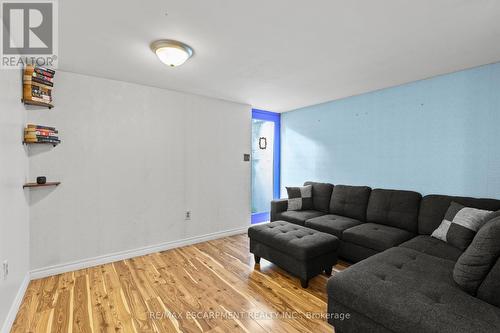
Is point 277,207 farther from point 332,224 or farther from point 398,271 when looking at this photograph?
point 398,271

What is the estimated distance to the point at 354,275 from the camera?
1638 millimetres

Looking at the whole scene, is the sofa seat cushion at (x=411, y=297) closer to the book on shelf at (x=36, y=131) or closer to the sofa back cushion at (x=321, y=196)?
the sofa back cushion at (x=321, y=196)

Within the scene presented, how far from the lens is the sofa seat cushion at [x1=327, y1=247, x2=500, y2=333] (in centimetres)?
119

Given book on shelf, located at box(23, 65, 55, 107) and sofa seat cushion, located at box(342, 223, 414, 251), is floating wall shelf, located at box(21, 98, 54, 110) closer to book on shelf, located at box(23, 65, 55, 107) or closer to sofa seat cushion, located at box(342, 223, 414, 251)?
book on shelf, located at box(23, 65, 55, 107)

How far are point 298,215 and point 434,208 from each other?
5.39ft

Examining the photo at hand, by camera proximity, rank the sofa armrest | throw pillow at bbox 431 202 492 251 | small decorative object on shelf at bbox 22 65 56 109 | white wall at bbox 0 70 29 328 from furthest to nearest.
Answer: the sofa armrest < small decorative object on shelf at bbox 22 65 56 109 < throw pillow at bbox 431 202 492 251 < white wall at bbox 0 70 29 328

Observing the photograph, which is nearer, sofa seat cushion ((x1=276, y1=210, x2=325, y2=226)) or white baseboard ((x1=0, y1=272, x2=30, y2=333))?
white baseboard ((x1=0, y1=272, x2=30, y2=333))

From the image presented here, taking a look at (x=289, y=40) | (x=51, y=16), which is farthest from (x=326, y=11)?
(x=51, y=16)

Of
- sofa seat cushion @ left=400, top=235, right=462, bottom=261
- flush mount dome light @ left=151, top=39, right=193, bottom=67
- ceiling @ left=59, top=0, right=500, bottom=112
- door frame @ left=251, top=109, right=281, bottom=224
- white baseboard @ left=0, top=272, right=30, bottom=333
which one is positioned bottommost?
white baseboard @ left=0, top=272, right=30, bottom=333

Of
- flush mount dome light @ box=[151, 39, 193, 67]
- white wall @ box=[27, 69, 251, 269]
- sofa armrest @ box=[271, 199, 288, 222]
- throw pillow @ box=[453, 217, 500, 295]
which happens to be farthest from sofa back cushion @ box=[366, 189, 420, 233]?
flush mount dome light @ box=[151, 39, 193, 67]

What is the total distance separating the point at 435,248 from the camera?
84.8 inches

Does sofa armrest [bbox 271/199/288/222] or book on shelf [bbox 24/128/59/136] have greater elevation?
book on shelf [bbox 24/128/59/136]

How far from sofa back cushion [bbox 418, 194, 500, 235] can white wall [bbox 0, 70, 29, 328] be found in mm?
3973

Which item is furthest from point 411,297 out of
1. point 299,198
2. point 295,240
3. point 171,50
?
point 171,50
